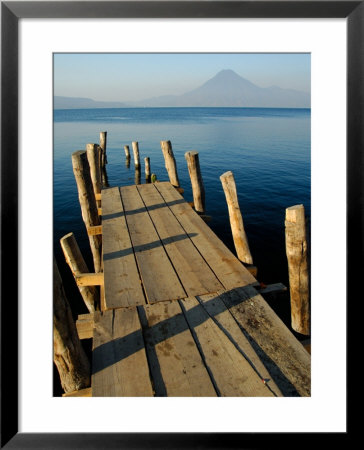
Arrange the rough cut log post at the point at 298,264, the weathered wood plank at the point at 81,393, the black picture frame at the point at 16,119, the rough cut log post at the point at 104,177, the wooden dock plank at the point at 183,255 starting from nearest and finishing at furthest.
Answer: the black picture frame at the point at 16,119
the weathered wood plank at the point at 81,393
the rough cut log post at the point at 298,264
the wooden dock plank at the point at 183,255
the rough cut log post at the point at 104,177

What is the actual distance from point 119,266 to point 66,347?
1901mm

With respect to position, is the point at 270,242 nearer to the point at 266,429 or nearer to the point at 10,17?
the point at 266,429

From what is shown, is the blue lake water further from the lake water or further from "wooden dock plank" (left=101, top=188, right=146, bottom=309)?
"wooden dock plank" (left=101, top=188, right=146, bottom=309)

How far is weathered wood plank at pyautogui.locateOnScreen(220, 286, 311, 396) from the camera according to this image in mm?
2709

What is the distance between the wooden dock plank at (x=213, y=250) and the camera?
13.7 ft

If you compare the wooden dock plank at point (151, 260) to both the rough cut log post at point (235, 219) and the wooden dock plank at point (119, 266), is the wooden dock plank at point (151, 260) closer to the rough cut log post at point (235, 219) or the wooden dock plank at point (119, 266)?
the wooden dock plank at point (119, 266)

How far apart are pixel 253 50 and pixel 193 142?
104 ft

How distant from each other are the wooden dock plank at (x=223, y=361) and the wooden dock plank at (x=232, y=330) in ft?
0.14

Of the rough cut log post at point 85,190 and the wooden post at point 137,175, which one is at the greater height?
the wooden post at point 137,175

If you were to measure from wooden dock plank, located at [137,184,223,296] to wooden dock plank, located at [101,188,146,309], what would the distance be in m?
0.53

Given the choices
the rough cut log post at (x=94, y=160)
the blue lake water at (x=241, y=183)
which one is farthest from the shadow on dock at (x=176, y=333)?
the rough cut log post at (x=94, y=160)

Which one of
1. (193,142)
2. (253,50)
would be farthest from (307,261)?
(193,142)

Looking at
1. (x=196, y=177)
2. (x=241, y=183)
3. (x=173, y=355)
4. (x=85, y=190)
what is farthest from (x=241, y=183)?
(x=173, y=355)

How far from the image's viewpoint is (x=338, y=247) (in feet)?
7.95
